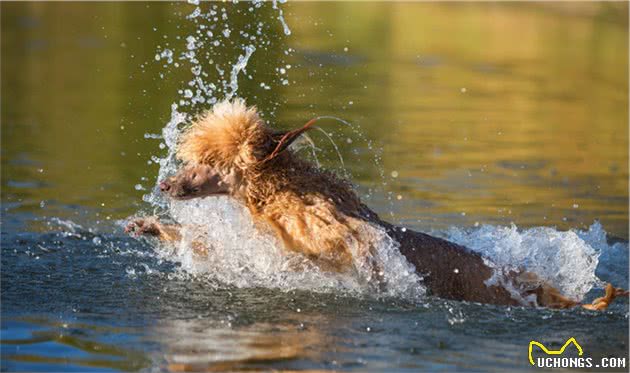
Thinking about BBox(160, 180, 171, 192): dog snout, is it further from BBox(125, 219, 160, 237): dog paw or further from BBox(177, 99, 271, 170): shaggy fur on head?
BBox(125, 219, 160, 237): dog paw

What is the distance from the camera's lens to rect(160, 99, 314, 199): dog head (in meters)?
8.77

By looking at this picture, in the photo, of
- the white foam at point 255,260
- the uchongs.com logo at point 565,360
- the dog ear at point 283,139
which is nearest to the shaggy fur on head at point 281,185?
the dog ear at point 283,139

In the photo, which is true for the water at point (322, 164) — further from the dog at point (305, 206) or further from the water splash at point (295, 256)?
the dog at point (305, 206)

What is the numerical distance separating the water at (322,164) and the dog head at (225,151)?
0.32m

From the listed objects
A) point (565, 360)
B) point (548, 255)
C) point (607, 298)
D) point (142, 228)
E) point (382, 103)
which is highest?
point (382, 103)

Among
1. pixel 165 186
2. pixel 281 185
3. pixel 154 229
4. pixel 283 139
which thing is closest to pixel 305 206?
pixel 281 185

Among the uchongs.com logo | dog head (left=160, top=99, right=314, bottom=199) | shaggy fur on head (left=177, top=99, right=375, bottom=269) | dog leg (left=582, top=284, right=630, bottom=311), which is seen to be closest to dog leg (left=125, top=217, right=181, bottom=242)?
dog head (left=160, top=99, right=314, bottom=199)

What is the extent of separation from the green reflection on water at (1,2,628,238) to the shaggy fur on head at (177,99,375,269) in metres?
3.63

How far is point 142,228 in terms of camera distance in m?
9.21

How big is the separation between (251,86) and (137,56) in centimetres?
693

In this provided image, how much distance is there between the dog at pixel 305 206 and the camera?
340 inches

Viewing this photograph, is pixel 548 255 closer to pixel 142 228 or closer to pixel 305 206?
pixel 305 206

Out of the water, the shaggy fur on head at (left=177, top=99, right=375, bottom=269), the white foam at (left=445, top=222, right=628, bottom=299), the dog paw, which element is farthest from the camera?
the white foam at (left=445, top=222, right=628, bottom=299)

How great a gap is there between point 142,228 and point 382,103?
35.8 ft
